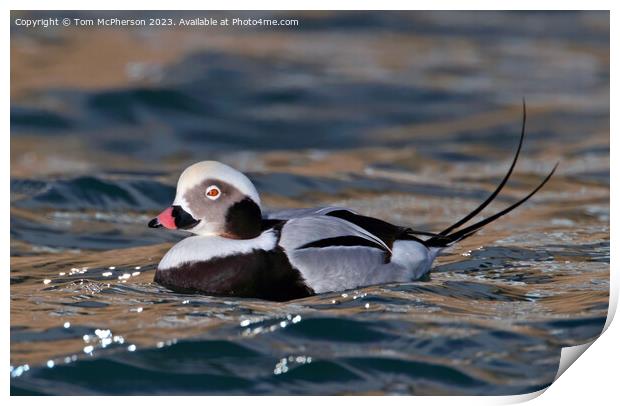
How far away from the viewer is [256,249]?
5516 millimetres

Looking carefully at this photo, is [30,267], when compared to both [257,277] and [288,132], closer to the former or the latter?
[257,277]

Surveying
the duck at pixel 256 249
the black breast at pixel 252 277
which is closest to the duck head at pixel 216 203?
the duck at pixel 256 249

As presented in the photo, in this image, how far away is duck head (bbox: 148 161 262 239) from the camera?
5594 millimetres

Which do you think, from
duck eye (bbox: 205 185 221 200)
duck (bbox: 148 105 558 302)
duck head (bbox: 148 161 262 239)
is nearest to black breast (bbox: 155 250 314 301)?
duck (bbox: 148 105 558 302)

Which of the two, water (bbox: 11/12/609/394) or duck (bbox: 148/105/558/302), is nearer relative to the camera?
water (bbox: 11/12/609/394)

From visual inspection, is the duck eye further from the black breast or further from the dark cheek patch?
the black breast

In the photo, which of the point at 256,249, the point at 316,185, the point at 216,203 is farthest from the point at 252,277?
the point at 316,185

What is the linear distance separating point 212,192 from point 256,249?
13.1 inches

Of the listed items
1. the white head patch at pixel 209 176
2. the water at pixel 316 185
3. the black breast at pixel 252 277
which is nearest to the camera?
the water at pixel 316 185

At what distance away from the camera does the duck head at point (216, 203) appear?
5.59m

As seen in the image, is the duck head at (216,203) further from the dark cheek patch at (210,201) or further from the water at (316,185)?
the water at (316,185)
